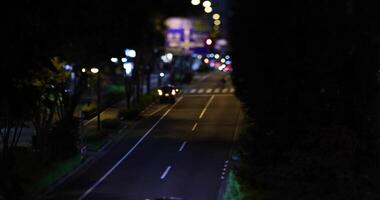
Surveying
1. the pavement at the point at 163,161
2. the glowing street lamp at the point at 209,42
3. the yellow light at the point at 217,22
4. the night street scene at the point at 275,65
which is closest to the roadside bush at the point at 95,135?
the pavement at the point at 163,161

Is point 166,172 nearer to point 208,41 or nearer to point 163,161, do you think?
point 163,161

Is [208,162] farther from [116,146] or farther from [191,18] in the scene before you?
[191,18]

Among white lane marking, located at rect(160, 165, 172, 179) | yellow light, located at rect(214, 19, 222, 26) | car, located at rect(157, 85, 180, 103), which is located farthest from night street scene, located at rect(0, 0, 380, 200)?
car, located at rect(157, 85, 180, 103)

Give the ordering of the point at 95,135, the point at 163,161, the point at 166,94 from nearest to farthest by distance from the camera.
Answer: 1. the point at 163,161
2. the point at 95,135
3. the point at 166,94

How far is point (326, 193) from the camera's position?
1509cm

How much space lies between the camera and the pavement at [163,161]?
27.5 m

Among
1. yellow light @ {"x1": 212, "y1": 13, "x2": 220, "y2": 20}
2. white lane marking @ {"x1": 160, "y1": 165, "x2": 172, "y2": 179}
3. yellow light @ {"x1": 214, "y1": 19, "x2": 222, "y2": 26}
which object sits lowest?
white lane marking @ {"x1": 160, "y1": 165, "x2": 172, "y2": 179}

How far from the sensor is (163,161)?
3481 cm

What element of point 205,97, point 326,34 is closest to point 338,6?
point 326,34

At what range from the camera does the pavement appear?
27469 millimetres

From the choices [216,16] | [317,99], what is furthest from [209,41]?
[317,99]

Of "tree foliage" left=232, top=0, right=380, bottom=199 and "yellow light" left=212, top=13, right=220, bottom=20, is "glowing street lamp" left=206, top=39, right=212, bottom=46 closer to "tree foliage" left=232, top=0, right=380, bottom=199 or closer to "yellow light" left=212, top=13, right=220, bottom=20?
"yellow light" left=212, top=13, right=220, bottom=20

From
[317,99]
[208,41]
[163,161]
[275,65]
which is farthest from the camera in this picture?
[163,161]

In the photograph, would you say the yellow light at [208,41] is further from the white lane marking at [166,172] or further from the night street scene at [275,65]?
the white lane marking at [166,172]
